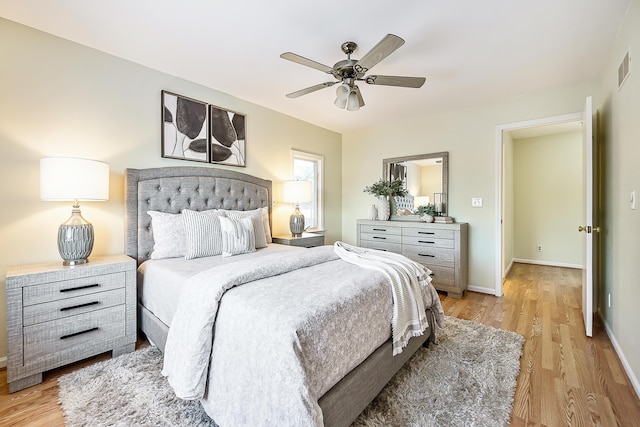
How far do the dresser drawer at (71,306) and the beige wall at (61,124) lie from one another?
535 millimetres

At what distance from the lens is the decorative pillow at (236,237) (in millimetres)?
2592

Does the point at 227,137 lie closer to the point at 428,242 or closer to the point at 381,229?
the point at 381,229

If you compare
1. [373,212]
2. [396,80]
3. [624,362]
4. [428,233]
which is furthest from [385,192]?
[624,362]

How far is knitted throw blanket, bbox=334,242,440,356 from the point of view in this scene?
174cm

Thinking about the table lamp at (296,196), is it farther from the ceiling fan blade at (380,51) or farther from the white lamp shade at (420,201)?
the ceiling fan blade at (380,51)

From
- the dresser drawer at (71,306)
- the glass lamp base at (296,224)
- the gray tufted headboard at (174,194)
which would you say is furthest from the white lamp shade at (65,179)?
the glass lamp base at (296,224)

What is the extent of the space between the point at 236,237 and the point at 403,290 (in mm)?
Answer: 1567

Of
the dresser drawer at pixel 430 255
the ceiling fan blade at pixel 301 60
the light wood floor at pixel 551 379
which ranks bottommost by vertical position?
the light wood floor at pixel 551 379

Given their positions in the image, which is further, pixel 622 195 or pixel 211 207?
pixel 211 207

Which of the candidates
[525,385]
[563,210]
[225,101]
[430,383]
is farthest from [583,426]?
[563,210]

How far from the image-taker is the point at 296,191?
150 inches

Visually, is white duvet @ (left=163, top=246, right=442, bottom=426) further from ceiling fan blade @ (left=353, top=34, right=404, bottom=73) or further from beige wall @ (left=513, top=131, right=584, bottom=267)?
beige wall @ (left=513, top=131, right=584, bottom=267)

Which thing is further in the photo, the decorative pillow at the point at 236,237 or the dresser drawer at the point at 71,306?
the decorative pillow at the point at 236,237

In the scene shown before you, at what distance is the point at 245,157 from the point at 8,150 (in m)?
2.04
